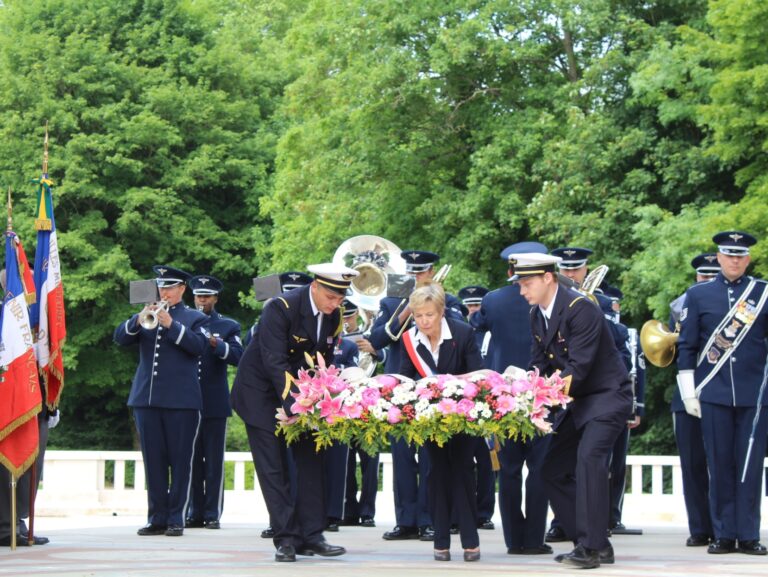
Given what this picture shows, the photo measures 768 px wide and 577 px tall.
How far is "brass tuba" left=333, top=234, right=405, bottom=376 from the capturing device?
16.7 metres

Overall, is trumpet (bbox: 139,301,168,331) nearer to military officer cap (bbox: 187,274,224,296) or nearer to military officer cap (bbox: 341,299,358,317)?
military officer cap (bbox: 187,274,224,296)

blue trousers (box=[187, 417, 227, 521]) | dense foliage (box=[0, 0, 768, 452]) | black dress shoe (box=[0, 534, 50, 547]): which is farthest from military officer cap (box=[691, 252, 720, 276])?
dense foliage (box=[0, 0, 768, 452])

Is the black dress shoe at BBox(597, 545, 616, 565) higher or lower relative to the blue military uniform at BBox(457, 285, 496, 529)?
lower

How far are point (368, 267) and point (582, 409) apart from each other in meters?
7.54

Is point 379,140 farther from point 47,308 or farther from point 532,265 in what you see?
point 532,265

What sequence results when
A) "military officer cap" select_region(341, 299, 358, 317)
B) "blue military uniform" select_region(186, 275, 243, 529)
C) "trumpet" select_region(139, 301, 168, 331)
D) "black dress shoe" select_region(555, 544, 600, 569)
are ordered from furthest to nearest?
"military officer cap" select_region(341, 299, 358, 317) < "blue military uniform" select_region(186, 275, 243, 529) < "trumpet" select_region(139, 301, 168, 331) < "black dress shoe" select_region(555, 544, 600, 569)

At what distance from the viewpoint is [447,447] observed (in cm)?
1062

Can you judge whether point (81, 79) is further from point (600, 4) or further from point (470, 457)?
point (470, 457)

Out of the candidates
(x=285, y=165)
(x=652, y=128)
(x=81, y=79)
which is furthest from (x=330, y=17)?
(x=652, y=128)

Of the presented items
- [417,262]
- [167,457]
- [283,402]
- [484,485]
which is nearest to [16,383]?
[167,457]

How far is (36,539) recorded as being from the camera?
40.7 feet

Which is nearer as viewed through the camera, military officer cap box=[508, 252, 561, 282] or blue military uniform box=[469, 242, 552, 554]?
military officer cap box=[508, 252, 561, 282]

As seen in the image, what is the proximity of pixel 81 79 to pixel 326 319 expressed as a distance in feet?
91.4

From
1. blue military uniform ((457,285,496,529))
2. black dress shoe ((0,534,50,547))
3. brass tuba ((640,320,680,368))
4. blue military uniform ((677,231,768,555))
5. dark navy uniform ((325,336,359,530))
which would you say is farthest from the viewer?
blue military uniform ((457,285,496,529))
